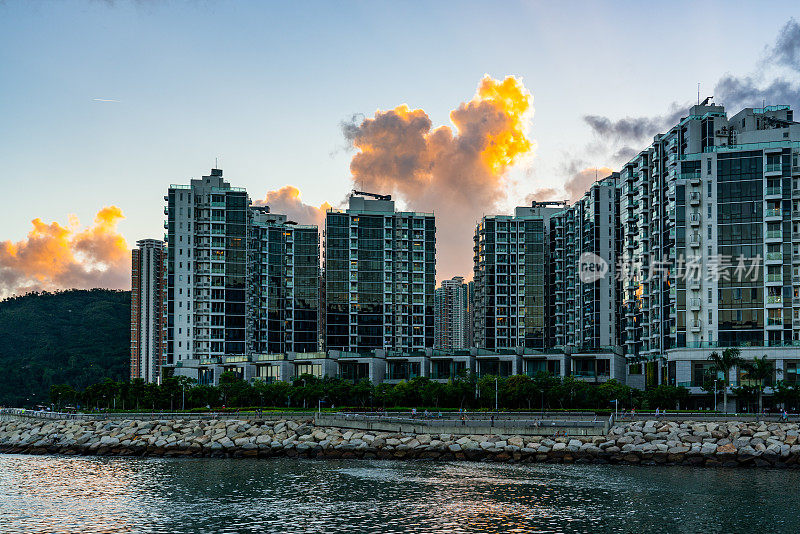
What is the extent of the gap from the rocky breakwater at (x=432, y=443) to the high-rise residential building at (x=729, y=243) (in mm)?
45611

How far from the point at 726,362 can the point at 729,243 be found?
2495 centimetres

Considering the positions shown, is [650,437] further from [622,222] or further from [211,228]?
[211,228]

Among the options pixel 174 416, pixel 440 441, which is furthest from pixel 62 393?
pixel 440 441

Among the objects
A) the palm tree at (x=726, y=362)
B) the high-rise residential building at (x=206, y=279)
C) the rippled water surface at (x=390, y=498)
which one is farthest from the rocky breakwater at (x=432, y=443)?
the high-rise residential building at (x=206, y=279)

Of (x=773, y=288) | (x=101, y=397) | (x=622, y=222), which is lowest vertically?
(x=101, y=397)

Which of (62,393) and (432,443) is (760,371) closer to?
(432,443)

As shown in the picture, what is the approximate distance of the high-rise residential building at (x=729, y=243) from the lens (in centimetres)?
13425

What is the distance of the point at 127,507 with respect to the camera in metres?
57.5

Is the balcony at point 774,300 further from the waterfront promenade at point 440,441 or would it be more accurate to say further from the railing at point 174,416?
the railing at point 174,416

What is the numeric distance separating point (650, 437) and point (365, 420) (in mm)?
30381

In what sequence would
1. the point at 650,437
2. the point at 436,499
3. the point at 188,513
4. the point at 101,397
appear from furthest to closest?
1. the point at 101,397
2. the point at 650,437
3. the point at 436,499
4. the point at 188,513

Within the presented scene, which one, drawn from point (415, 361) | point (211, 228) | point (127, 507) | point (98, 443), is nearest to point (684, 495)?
point (127, 507)

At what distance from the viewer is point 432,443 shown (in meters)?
88.9

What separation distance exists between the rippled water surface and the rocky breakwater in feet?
13.8
